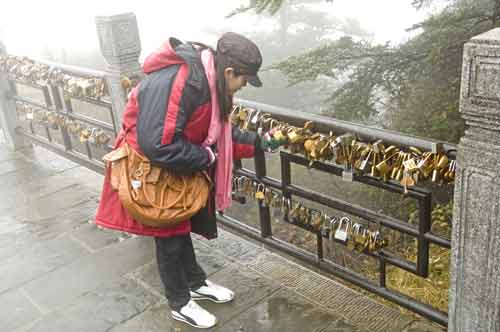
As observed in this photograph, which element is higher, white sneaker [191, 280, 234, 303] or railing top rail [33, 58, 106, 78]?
railing top rail [33, 58, 106, 78]

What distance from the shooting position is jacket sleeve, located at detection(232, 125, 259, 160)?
2.79 meters

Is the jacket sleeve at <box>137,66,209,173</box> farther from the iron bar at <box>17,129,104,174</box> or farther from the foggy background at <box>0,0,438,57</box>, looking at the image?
the foggy background at <box>0,0,438,57</box>

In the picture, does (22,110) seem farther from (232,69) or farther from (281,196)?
(232,69)

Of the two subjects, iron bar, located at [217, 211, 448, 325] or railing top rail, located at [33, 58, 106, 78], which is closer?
iron bar, located at [217, 211, 448, 325]

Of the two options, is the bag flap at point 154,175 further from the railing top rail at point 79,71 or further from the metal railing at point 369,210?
the railing top rail at point 79,71

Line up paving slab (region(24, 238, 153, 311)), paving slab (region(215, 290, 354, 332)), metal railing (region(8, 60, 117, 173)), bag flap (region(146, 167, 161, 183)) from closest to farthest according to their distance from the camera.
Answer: bag flap (region(146, 167, 161, 183)) → paving slab (region(215, 290, 354, 332)) → paving slab (region(24, 238, 153, 311)) → metal railing (region(8, 60, 117, 173))

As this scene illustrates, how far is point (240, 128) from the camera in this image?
3.02 m

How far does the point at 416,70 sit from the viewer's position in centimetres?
664

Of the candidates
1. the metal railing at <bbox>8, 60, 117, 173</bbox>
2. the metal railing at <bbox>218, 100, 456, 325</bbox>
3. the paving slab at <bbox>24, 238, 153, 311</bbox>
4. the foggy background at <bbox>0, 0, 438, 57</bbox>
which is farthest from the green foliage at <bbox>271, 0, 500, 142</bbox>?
the foggy background at <bbox>0, 0, 438, 57</bbox>

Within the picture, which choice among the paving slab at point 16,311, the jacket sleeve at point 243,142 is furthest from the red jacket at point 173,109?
the paving slab at point 16,311

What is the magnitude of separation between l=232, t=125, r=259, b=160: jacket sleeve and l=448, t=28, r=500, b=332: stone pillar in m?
1.14

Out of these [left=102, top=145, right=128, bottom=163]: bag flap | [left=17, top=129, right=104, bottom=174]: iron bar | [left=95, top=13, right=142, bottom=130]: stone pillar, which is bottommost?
[left=17, top=129, right=104, bottom=174]: iron bar

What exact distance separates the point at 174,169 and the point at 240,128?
0.68 meters

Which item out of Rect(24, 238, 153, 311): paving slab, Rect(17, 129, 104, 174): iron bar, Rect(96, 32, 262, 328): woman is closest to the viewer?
Rect(96, 32, 262, 328): woman
